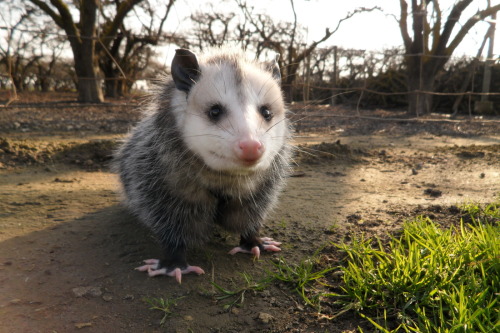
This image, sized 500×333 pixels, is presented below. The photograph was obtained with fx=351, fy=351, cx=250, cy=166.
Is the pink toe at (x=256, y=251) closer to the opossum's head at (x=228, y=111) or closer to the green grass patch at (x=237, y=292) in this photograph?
the green grass patch at (x=237, y=292)

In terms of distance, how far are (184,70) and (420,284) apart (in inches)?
53.3

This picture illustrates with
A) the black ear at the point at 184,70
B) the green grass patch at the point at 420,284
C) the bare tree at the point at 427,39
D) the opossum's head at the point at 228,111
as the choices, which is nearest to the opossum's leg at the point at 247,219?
the green grass patch at the point at 420,284

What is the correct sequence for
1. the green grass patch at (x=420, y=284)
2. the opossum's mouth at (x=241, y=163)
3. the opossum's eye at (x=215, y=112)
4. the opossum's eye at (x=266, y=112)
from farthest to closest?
the opossum's eye at (x=266, y=112) < the opossum's eye at (x=215, y=112) < the opossum's mouth at (x=241, y=163) < the green grass patch at (x=420, y=284)

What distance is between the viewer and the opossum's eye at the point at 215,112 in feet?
4.80

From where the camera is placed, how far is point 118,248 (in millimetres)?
1885

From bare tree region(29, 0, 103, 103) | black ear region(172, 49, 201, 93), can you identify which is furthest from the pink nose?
bare tree region(29, 0, 103, 103)

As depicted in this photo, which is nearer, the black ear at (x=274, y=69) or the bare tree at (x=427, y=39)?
the black ear at (x=274, y=69)

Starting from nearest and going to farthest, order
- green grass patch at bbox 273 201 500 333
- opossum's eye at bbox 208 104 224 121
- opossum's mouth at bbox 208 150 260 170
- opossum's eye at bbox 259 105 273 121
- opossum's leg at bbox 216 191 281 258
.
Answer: green grass patch at bbox 273 201 500 333
opossum's mouth at bbox 208 150 260 170
opossum's eye at bbox 208 104 224 121
opossum's eye at bbox 259 105 273 121
opossum's leg at bbox 216 191 281 258

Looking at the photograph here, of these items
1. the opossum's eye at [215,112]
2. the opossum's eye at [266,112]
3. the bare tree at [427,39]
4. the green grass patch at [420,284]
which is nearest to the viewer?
the green grass patch at [420,284]

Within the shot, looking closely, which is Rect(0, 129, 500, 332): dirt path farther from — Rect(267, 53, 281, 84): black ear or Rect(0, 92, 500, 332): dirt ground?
Rect(267, 53, 281, 84): black ear

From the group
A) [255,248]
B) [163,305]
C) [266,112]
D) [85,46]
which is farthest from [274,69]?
[85,46]

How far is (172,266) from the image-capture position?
1.68 metres

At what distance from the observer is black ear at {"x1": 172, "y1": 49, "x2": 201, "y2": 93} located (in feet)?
5.31

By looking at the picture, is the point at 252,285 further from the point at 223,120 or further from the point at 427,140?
the point at 427,140
